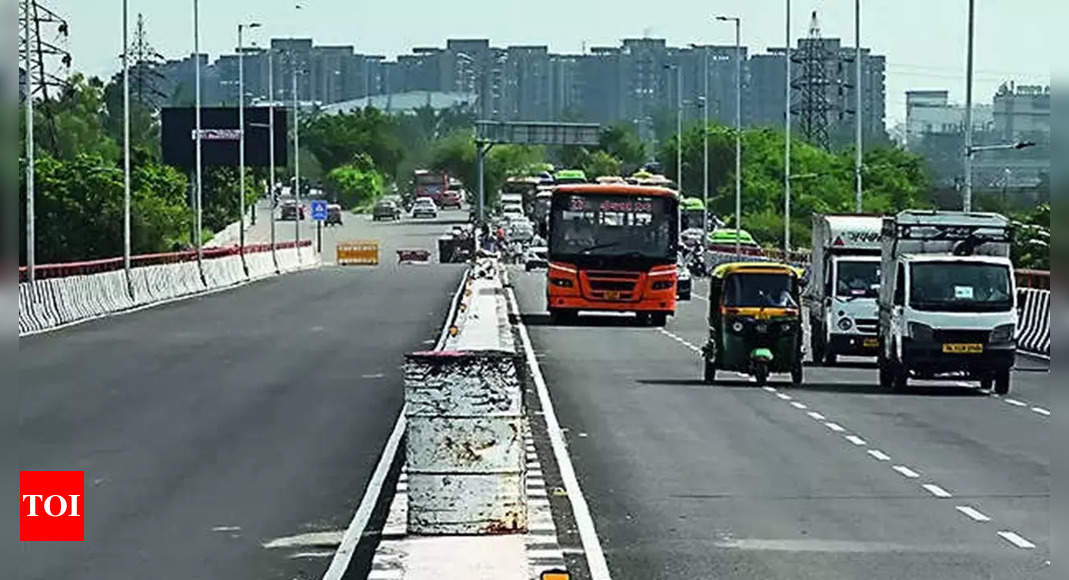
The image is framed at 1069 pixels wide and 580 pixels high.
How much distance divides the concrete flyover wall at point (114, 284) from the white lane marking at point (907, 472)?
1374cm

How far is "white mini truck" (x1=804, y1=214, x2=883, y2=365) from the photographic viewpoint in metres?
40.1

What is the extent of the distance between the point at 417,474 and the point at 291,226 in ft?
488

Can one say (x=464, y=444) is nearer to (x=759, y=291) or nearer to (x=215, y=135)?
(x=759, y=291)

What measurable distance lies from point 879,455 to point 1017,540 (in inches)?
256

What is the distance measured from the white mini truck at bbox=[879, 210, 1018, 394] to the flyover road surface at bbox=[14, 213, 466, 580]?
7489mm

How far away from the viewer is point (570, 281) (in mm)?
50875

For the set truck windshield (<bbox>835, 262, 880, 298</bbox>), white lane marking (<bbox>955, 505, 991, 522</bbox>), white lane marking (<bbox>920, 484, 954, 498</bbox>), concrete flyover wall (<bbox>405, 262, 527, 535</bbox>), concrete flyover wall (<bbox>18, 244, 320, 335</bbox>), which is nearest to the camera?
concrete flyover wall (<bbox>405, 262, 527, 535</bbox>)

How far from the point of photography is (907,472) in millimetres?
21781

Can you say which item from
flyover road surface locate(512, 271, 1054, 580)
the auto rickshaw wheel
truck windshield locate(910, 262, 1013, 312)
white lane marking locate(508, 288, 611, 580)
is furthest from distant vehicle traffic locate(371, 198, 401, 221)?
truck windshield locate(910, 262, 1013, 312)

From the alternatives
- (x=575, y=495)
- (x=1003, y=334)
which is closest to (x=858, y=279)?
(x=1003, y=334)

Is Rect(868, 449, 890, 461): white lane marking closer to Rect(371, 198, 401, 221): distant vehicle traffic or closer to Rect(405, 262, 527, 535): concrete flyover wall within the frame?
Rect(405, 262, 527, 535): concrete flyover wall

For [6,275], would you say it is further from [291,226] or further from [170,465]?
[291,226]

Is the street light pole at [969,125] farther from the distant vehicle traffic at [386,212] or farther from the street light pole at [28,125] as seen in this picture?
the distant vehicle traffic at [386,212]

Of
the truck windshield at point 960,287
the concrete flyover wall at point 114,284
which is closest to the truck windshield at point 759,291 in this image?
the truck windshield at point 960,287
